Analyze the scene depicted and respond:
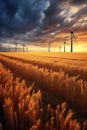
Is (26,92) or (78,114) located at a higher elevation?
(26,92)

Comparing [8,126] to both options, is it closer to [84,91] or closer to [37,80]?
[84,91]

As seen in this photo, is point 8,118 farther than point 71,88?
No

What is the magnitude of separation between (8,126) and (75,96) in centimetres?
262

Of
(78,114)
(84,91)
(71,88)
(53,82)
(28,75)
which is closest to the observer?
(78,114)

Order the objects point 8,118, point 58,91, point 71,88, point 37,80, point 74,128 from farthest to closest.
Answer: point 37,80
point 58,91
point 71,88
point 8,118
point 74,128

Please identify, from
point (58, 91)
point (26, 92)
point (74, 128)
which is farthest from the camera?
point (58, 91)

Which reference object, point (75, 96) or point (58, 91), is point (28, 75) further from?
point (75, 96)

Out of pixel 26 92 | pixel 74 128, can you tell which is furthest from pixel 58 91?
pixel 74 128

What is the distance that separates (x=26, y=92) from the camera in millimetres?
4133

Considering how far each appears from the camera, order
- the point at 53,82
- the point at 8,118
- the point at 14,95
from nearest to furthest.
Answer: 1. the point at 8,118
2. the point at 14,95
3. the point at 53,82

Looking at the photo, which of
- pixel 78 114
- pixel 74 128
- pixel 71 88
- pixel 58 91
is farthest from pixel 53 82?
pixel 74 128

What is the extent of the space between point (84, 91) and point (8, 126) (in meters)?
2.67

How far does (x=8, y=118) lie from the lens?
2.90 metres

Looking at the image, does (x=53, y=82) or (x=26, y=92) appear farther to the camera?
(x=53, y=82)
